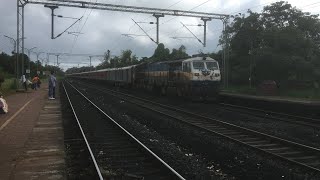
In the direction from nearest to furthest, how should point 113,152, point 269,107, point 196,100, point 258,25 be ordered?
point 113,152 < point 269,107 < point 196,100 < point 258,25

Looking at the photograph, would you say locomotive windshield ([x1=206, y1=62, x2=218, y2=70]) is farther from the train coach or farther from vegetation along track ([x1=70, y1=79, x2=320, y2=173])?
vegetation along track ([x1=70, y1=79, x2=320, y2=173])

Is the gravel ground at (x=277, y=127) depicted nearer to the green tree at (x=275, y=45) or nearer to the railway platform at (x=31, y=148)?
the railway platform at (x=31, y=148)

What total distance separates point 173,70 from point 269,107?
9.87 meters

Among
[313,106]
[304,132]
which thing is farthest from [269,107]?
[304,132]

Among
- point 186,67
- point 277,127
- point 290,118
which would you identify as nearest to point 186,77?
point 186,67

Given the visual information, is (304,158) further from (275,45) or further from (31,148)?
(275,45)

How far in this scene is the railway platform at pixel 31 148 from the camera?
31.6 ft

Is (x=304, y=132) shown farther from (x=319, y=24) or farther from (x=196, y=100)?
(x=319, y=24)

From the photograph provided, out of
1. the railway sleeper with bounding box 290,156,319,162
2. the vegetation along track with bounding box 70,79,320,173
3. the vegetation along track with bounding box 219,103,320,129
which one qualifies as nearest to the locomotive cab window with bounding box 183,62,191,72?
the vegetation along track with bounding box 219,103,320,129

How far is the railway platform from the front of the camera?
9.64 metres

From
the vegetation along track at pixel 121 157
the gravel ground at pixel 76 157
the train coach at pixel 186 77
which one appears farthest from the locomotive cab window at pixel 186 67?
the gravel ground at pixel 76 157

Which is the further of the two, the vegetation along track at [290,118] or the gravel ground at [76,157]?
the vegetation along track at [290,118]

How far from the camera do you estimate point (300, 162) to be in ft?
34.2

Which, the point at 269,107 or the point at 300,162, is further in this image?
the point at 269,107
